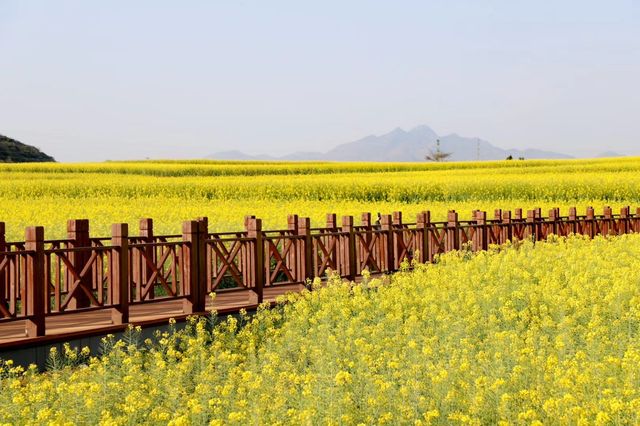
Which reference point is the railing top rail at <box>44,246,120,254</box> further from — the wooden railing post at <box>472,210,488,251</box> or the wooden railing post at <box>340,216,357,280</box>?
the wooden railing post at <box>472,210,488,251</box>

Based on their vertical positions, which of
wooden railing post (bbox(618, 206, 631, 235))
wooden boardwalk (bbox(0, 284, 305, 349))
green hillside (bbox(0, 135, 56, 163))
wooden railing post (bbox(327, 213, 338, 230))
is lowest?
wooden boardwalk (bbox(0, 284, 305, 349))

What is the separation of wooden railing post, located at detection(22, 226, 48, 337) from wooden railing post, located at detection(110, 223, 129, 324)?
1.05 metres

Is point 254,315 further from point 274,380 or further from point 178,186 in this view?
point 178,186

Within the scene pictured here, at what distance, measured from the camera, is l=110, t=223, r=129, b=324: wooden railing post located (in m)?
13.0

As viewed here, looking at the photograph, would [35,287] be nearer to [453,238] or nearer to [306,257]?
[306,257]

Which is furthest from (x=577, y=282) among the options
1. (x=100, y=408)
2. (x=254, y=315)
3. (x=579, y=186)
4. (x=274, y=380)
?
(x=579, y=186)

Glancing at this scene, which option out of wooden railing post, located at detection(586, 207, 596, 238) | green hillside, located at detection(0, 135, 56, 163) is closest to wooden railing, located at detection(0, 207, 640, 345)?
wooden railing post, located at detection(586, 207, 596, 238)

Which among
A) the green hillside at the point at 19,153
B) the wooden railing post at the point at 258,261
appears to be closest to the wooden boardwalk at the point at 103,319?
the wooden railing post at the point at 258,261

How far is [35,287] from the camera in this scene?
12.0 metres

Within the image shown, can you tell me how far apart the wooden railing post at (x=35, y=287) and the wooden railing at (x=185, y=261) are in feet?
0.04

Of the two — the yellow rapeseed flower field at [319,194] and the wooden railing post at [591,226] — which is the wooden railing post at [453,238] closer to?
the wooden railing post at [591,226]

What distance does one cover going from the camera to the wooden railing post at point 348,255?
18.5 meters

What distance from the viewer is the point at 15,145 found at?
110688mm

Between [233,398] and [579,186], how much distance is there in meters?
39.2
